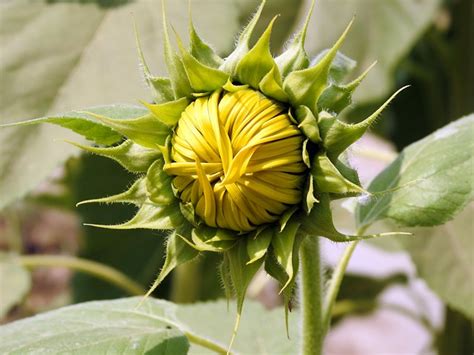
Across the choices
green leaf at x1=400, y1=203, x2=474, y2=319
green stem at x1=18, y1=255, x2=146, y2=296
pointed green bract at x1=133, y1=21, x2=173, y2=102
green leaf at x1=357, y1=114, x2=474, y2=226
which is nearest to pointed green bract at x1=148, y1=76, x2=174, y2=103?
pointed green bract at x1=133, y1=21, x2=173, y2=102

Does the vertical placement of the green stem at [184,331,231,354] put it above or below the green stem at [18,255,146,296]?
above

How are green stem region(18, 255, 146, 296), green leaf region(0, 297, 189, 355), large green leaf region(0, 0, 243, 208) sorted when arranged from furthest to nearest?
green stem region(18, 255, 146, 296) < large green leaf region(0, 0, 243, 208) < green leaf region(0, 297, 189, 355)

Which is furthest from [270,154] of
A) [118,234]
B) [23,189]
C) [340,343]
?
[340,343]

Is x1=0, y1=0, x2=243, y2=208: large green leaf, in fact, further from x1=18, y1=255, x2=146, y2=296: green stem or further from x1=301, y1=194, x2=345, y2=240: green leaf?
x1=301, y1=194, x2=345, y2=240: green leaf

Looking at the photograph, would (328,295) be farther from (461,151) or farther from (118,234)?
(118,234)

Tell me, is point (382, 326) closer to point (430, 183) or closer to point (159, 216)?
point (430, 183)

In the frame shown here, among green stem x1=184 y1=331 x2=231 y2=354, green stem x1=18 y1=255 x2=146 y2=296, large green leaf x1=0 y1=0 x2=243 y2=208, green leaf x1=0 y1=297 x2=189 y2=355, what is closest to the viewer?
green leaf x1=0 y1=297 x2=189 y2=355

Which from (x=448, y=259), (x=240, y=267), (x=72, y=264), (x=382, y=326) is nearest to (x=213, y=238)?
(x=240, y=267)
